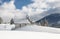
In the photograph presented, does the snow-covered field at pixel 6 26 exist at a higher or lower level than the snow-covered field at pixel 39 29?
higher

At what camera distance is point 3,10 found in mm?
1782

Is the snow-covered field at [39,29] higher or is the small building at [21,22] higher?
the small building at [21,22]

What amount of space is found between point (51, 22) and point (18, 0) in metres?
0.57

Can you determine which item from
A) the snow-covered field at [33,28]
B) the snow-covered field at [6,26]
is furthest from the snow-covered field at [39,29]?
the snow-covered field at [6,26]

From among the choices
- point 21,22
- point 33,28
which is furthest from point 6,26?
point 33,28

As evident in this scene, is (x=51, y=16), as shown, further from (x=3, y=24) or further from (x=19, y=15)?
(x=3, y=24)

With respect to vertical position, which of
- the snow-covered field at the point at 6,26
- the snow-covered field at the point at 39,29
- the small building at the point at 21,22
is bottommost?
the snow-covered field at the point at 39,29

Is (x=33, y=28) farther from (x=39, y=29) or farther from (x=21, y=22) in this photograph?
(x=21, y=22)

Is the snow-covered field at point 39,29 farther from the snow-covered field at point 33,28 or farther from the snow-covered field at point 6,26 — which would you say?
the snow-covered field at point 6,26

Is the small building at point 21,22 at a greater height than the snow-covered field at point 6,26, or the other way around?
the small building at point 21,22

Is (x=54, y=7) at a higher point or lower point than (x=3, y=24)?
higher

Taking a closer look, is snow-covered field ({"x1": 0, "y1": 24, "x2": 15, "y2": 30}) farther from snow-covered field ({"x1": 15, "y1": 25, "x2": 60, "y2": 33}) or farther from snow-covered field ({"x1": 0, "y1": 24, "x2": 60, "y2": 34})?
snow-covered field ({"x1": 15, "y1": 25, "x2": 60, "y2": 33})

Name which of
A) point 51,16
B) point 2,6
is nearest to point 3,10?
point 2,6

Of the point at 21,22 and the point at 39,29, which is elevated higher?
the point at 21,22
